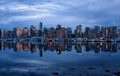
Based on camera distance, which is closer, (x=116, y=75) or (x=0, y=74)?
(x=116, y=75)

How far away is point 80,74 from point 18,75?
10.8 m

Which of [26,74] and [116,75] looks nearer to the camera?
[116,75]

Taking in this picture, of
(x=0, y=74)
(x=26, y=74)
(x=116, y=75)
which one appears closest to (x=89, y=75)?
(x=116, y=75)

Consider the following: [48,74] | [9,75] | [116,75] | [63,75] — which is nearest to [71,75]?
[63,75]

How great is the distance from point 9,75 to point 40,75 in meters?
5.44

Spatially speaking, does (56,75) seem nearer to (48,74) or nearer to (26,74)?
(48,74)

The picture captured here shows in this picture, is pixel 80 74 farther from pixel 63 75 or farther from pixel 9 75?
pixel 9 75

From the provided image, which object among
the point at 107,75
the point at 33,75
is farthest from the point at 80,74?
the point at 33,75

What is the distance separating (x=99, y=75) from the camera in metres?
45.1

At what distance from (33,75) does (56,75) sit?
4.15 metres

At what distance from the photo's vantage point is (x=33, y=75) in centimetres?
4669

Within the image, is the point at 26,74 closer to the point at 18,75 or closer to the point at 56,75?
the point at 18,75

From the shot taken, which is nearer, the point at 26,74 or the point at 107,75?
the point at 107,75

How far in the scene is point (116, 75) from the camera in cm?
4412
